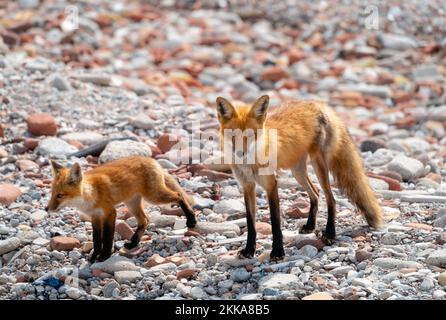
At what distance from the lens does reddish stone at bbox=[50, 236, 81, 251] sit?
755 cm

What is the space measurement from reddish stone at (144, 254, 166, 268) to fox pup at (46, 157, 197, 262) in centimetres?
34

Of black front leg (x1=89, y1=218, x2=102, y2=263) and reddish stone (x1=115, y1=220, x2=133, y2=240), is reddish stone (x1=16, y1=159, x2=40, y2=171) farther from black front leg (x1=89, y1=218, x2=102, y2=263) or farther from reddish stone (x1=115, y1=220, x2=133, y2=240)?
black front leg (x1=89, y1=218, x2=102, y2=263)

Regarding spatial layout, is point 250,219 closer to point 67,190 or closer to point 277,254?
point 277,254

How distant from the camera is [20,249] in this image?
7590mm

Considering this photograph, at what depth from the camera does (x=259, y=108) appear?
672 centimetres

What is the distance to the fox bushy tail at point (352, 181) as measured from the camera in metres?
7.68

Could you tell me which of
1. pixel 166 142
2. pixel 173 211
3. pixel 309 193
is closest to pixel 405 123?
pixel 166 142

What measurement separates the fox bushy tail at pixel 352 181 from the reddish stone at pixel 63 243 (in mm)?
2495

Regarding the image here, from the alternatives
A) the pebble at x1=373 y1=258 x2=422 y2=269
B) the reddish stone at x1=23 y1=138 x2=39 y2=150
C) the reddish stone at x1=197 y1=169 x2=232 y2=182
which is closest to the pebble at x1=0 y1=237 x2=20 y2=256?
the reddish stone at x1=197 y1=169 x2=232 y2=182

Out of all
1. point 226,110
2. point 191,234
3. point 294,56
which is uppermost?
point 226,110

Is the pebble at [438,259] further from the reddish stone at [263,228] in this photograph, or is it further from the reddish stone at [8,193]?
the reddish stone at [8,193]

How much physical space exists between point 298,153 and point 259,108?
0.79m

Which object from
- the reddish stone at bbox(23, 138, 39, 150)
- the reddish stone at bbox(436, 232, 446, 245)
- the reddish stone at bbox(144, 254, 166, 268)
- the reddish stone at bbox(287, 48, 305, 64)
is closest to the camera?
the reddish stone at bbox(144, 254, 166, 268)

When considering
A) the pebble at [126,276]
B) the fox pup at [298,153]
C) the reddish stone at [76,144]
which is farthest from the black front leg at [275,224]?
the reddish stone at [76,144]
